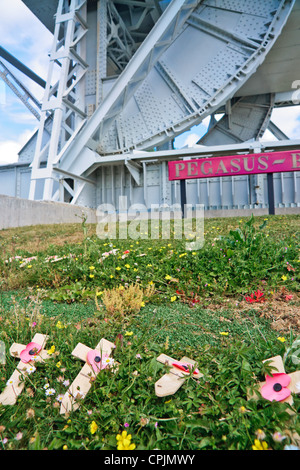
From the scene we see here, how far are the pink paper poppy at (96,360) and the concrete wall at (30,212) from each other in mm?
7314

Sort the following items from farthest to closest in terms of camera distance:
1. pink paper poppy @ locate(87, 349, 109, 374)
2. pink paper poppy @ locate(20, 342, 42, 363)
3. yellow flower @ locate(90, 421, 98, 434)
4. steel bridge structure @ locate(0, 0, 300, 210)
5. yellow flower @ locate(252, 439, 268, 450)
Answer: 1. steel bridge structure @ locate(0, 0, 300, 210)
2. pink paper poppy @ locate(20, 342, 42, 363)
3. pink paper poppy @ locate(87, 349, 109, 374)
4. yellow flower @ locate(90, 421, 98, 434)
5. yellow flower @ locate(252, 439, 268, 450)

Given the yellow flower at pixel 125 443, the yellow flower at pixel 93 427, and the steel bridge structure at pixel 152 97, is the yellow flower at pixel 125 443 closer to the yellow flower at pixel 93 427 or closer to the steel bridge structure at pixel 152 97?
the yellow flower at pixel 93 427

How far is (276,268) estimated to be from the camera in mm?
3254

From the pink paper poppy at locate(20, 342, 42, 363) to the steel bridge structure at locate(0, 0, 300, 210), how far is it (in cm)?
1235

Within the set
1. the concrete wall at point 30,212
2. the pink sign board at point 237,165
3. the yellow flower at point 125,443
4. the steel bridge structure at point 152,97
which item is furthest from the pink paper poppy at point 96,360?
the steel bridge structure at point 152,97

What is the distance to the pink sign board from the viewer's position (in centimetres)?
1072

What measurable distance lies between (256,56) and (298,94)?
7.96m

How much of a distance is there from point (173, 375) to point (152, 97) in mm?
16804

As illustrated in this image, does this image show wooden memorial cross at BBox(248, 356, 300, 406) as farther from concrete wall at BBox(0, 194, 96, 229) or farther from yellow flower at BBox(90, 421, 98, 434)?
concrete wall at BBox(0, 194, 96, 229)

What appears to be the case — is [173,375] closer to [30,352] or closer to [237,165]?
[30,352]

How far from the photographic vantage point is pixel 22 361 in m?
1.85

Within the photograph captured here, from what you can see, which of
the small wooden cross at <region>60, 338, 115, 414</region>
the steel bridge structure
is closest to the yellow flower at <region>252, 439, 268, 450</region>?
the small wooden cross at <region>60, 338, 115, 414</region>

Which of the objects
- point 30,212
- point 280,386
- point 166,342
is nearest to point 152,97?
point 30,212

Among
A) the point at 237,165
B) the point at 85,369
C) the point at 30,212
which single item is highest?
the point at 237,165
